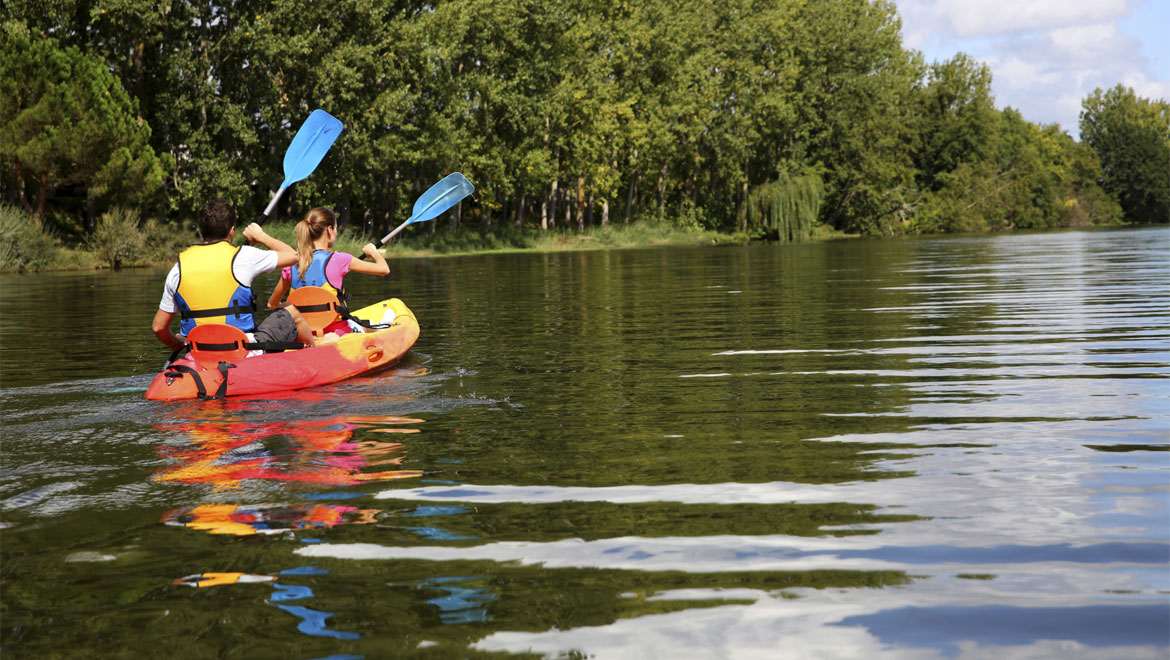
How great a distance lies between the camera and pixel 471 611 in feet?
10.7


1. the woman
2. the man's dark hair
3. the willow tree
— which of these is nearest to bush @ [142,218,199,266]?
the woman

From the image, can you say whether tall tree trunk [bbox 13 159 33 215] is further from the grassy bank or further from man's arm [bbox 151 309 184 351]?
man's arm [bbox 151 309 184 351]

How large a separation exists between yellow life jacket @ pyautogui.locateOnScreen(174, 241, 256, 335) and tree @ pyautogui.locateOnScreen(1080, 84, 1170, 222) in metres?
94.3

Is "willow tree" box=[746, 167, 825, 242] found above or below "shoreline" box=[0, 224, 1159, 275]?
above

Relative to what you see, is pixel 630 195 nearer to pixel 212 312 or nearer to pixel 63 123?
pixel 63 123

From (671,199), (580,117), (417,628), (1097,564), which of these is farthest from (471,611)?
(671,199)

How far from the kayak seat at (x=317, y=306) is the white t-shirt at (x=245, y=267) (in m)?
1.52

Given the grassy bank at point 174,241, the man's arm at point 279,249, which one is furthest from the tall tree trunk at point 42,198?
the man's arm at point 279,249

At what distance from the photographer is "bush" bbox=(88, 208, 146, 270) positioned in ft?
107

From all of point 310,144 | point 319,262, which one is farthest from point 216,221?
point 310,144

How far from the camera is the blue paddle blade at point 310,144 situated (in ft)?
37.5

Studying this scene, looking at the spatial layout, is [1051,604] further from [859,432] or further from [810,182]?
[810,182]

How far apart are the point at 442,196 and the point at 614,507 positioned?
9416 millimetres

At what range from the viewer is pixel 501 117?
45.8 meters
